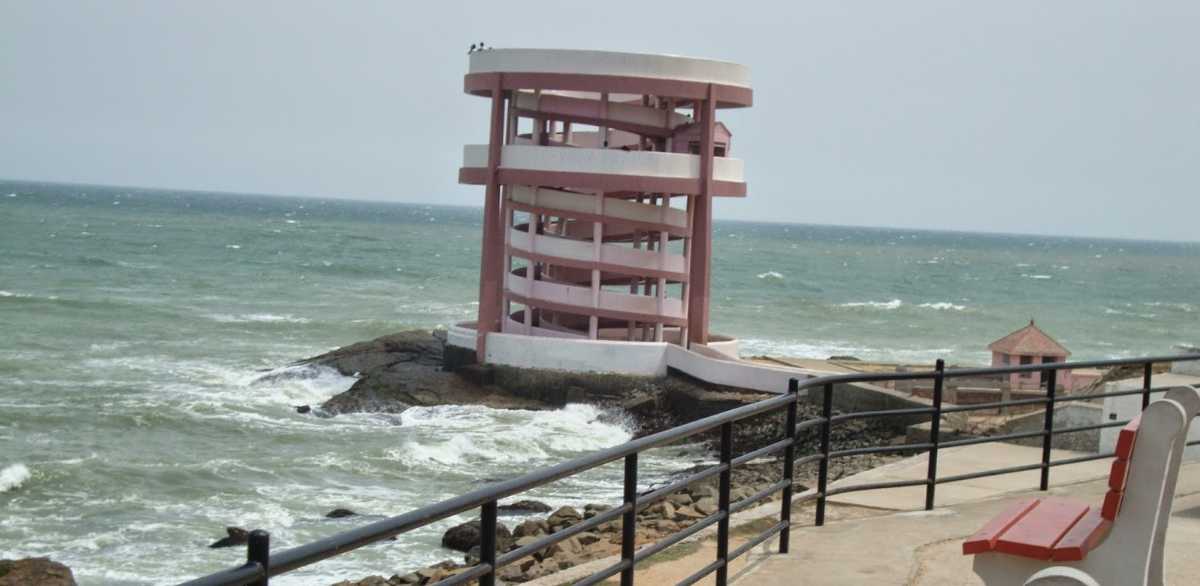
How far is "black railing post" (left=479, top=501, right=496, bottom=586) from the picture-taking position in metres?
5.27

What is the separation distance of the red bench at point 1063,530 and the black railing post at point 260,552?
2.97 metres

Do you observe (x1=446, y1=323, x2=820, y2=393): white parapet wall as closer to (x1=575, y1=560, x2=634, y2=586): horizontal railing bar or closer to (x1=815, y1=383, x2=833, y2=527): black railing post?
(x1=815, y1=383, x2=833, y2=527): black railing post

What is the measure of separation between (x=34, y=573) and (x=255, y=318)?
42.5m

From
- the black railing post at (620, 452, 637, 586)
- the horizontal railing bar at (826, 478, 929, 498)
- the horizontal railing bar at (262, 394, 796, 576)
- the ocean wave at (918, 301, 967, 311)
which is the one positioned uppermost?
the horizontal railing bar at (262, 394, 796, 576)

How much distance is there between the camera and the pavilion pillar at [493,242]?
97.0 ft

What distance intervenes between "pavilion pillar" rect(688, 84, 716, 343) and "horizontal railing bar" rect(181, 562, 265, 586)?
2541 cm

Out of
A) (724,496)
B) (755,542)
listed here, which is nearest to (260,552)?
(724,496)

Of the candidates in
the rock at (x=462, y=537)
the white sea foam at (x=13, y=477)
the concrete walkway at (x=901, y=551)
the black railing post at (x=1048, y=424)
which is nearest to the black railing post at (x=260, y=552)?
the concrete walkway at (x=901, y=551)

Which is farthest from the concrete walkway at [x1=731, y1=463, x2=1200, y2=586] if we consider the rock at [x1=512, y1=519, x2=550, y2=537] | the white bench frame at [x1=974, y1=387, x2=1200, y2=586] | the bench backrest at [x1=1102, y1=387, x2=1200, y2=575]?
the rock at [x1=512, y1=519, x2=550, y2=537]

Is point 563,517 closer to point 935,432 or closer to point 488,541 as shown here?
point 935,432

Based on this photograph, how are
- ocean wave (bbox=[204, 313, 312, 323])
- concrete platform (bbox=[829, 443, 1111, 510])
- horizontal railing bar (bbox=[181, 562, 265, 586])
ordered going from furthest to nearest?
ocean wave (bbox=[204, 313, 312, 323]), concrete platform (bbox=[829, 443, 1111, 510]), horizontal railing bar (bbox=[181, 562, 265, 586])

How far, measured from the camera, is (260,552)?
4035 mm

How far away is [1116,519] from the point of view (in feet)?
19.6

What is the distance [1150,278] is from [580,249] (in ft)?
355
